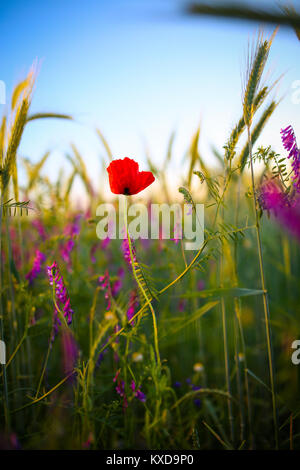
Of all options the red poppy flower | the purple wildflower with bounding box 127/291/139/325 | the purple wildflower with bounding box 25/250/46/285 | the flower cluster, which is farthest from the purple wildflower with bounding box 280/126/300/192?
the purple wildflower with bounding box 25/250/46/285

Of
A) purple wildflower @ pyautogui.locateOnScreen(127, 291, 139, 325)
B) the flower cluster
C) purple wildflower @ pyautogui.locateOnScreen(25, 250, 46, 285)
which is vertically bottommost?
purple wildflower @ pyautogui.locateOnScreen(127, 291, 139, 325)

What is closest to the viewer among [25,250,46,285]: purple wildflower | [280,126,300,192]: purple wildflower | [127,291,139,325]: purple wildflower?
[280,126,300,192]: purple wildflower

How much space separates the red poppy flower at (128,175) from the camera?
615 mm

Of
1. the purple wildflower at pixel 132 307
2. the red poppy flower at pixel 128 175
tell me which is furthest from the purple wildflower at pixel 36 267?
the red poppy flower at pixel 128 175

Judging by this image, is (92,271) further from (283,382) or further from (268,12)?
(268,12)

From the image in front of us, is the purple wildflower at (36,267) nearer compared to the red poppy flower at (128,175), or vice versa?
the red poppy flower at (128,175)

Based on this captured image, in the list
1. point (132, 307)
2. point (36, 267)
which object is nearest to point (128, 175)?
point (132, 307)

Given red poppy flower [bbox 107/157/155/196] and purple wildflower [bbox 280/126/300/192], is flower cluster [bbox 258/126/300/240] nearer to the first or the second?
purple wildflower [bbox 280/126/300/192]

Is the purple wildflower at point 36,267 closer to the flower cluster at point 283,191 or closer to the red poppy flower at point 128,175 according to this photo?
the red poppy flower at point 128,175

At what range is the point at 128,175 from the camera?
2.02 feet

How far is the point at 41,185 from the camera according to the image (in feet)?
4.59

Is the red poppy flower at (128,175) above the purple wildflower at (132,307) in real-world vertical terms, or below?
above

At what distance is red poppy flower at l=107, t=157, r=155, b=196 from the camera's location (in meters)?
0.62
